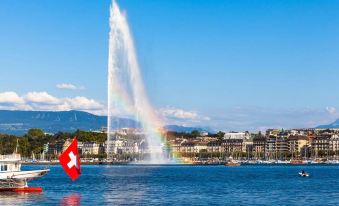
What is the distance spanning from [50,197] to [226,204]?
499 inches

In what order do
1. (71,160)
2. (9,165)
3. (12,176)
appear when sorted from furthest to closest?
(9,165) → (12,176) → (71,160)

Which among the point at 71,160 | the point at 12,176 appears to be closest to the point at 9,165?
the point at 12,176

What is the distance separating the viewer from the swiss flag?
51406 millimetres

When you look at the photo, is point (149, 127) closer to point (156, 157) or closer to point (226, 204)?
point (156, 157)

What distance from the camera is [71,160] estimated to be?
51.6 meters

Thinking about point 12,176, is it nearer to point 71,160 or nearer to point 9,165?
point 9,165

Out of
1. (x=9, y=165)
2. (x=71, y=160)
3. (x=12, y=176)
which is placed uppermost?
(x=71, y=160)

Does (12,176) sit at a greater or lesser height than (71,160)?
lesser

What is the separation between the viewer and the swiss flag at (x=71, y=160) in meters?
51.4

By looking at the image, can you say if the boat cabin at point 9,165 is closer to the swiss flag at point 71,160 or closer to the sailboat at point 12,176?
the sailboat at point 12,176

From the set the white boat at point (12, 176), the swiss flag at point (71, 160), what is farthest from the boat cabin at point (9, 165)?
the swiss flag at point (71, 160)

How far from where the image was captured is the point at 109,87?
82.4 meters

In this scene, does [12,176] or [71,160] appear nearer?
[71,160]

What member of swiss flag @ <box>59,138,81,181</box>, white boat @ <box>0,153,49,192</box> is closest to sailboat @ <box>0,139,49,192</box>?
white boat @ <box>0,153,49,192</box>
